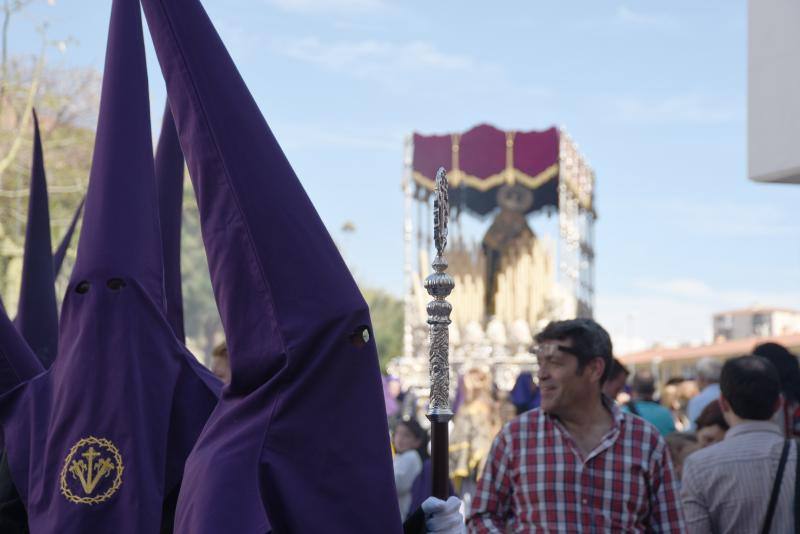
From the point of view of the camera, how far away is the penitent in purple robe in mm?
2951

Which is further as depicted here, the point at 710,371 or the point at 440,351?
the point at 710,371

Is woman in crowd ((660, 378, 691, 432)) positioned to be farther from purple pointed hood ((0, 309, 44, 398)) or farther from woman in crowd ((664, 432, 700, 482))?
purple pointed hood ((0, 309, 44, 398))

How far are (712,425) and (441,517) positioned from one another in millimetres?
2890

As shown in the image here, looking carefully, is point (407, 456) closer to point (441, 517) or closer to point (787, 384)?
point (787, 384)

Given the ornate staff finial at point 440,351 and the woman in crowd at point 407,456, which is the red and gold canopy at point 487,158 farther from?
the ornate staff finial at point 440,351

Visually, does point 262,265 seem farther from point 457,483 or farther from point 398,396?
point 398,396

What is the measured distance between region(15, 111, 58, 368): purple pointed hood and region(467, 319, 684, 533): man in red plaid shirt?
1.82m

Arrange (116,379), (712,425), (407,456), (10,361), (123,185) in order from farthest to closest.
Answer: (407,456)
(712,425)
(10,361)
(123,185)
(116,379)

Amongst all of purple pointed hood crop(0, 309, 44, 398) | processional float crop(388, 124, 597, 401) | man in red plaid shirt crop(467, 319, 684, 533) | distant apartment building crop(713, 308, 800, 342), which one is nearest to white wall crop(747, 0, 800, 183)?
man in red plaid shirt crop(467, 319, 684, 533)

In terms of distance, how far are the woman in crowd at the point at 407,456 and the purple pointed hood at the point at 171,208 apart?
10.7ft

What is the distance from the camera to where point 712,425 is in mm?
5281

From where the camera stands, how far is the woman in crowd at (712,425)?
524cm

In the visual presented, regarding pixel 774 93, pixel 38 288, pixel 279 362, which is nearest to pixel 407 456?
pixel 774 93

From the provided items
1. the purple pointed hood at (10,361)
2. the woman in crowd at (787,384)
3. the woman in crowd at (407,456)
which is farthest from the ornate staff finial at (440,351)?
the woman in crowd at (407,456)
